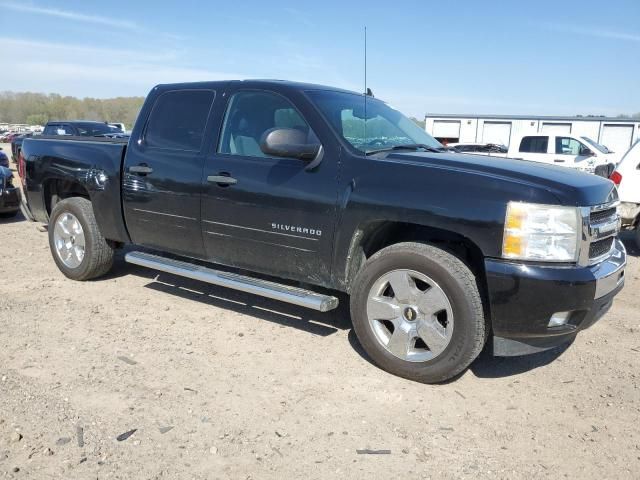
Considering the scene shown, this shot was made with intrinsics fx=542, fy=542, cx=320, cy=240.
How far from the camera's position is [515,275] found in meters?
3.06

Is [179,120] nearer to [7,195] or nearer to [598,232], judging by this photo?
[598,232]

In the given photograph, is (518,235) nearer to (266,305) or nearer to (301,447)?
(301,447)

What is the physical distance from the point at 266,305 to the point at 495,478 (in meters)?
2.74

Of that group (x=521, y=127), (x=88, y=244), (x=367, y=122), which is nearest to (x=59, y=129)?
(x=88, y=244)

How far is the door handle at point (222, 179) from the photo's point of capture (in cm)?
409

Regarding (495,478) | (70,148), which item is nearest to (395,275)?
(495,478)

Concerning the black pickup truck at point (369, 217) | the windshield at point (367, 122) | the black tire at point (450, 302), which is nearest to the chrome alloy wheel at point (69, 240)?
the black pickup truck at point (369, 217)

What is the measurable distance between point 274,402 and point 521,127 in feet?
101

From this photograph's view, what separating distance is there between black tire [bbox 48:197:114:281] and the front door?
1.51m

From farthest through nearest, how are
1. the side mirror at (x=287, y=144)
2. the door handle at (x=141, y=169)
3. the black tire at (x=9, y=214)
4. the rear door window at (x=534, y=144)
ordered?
the rear door window at (x=534, y=144), the black tire at (x=9, y=214), the door handle at (x=141, y=169), the side mirror at (x=287, y=144)

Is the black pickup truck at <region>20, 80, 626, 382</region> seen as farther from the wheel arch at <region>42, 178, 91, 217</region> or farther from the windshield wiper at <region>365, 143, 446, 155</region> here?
the wheel arch at <region>42, 178, 91, 217</region>

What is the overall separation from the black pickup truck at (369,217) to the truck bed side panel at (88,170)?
0.07 feet

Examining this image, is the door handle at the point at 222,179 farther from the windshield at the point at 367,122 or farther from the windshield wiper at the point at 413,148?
the windshield wiper at the point at 413,148

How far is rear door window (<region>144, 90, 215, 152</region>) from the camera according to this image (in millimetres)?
4465
